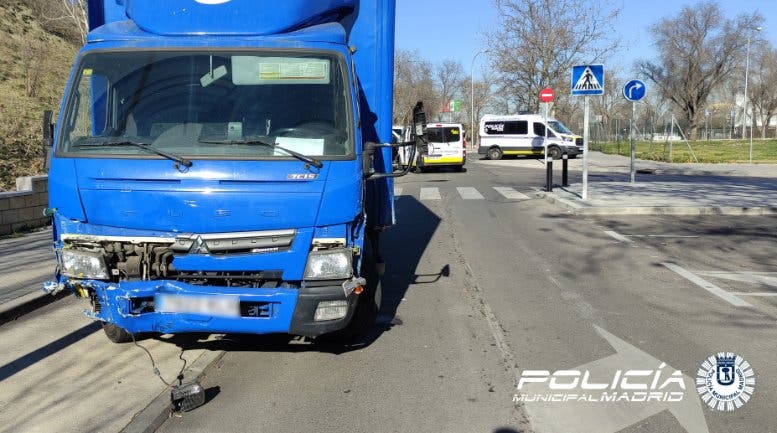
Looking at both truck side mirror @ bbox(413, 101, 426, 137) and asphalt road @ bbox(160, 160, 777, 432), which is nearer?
asphalt road @ bbox(160, 160, 777, 432)

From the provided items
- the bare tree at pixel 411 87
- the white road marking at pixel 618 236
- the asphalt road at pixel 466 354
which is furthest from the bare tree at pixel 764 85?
the asphalt road at pixel 466 354

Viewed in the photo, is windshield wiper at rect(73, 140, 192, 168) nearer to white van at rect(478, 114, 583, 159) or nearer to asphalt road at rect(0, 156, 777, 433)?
asphalt road at rect(0, 156, 777, 433)

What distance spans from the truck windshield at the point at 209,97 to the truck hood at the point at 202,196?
0.41 m

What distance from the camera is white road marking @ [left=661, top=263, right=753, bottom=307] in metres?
7.23

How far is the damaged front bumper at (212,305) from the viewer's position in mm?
4684

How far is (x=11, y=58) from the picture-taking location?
26.3 metres

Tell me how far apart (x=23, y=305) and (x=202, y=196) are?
11.2 ft

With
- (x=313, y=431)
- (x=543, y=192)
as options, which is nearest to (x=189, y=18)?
(x=313, y=431)

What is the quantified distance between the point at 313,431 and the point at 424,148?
2821 millimetres

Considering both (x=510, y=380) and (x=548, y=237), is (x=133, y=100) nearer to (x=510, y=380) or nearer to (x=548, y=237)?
(x=510, y=380)

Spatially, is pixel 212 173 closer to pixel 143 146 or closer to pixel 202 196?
pixel 202 196

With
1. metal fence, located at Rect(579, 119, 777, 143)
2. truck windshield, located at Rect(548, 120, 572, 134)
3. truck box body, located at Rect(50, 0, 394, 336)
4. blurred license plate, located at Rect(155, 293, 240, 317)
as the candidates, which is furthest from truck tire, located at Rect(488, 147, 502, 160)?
blurred license plate, located at Rect(155, 293, 240, 317)

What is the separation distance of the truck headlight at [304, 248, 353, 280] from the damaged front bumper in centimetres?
8

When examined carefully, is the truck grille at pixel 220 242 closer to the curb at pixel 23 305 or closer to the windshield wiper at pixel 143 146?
the windshield wiper at pixel 143 146
